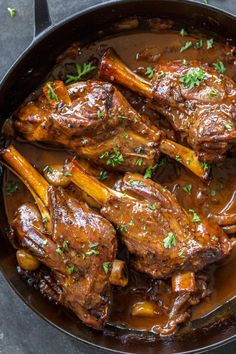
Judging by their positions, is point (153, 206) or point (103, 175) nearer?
point (153, 206)

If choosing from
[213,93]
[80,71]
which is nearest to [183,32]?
[213,93]

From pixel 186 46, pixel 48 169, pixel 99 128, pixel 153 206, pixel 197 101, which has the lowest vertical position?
pixel 153 206

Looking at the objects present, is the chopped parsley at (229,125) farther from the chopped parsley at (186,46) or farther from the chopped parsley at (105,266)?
the chopped parsley at (105,266)

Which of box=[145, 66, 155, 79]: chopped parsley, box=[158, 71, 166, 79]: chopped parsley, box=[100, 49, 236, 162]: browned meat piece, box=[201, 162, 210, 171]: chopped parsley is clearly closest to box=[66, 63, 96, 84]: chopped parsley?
box=[100, 49, 236, 162]: browned meat piece

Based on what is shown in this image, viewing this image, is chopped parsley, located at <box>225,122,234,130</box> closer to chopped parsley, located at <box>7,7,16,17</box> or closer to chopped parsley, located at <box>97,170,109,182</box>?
chopped parsley, located at <box>97,170,109,182</box>

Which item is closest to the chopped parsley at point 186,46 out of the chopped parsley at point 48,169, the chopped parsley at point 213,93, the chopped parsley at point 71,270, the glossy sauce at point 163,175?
the glossy sauce at point 163,175

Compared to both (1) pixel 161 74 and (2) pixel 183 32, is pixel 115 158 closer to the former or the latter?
(1) pixel 161 74
